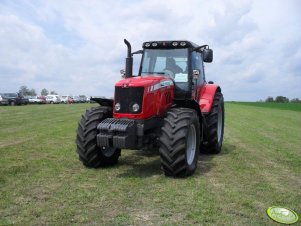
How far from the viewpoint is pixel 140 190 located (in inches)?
228

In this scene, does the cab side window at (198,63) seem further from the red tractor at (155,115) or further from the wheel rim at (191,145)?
the wheel rim at (191,145)

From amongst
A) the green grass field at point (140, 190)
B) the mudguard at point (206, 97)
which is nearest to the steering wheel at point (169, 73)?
the mudguard at point (206, 97)

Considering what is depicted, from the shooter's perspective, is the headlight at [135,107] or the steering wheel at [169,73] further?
the steering wheel at [169,73]

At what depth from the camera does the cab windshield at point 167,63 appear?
806 cm

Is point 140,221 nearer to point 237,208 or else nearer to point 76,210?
point 76,210

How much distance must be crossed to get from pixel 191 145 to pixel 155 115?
90 cm

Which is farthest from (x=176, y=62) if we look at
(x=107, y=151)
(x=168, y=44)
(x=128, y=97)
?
(x=107, y=151)

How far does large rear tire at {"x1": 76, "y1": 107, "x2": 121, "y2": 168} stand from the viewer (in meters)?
6.89

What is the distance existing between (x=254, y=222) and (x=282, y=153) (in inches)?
223

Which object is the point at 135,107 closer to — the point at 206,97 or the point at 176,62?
the point at 176,62

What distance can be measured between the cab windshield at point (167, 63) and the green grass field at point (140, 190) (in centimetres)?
188

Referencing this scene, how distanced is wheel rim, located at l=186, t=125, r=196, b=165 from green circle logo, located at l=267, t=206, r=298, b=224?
2.28m

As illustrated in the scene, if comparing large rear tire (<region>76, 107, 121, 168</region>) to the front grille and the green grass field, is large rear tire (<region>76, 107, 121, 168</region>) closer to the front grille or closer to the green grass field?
the green grass field

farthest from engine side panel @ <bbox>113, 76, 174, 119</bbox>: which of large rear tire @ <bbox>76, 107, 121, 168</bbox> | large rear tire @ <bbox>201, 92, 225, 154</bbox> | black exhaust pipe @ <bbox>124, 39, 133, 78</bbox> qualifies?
large rear tire @ <bbox>201, 92, 225, 154</bbox>
